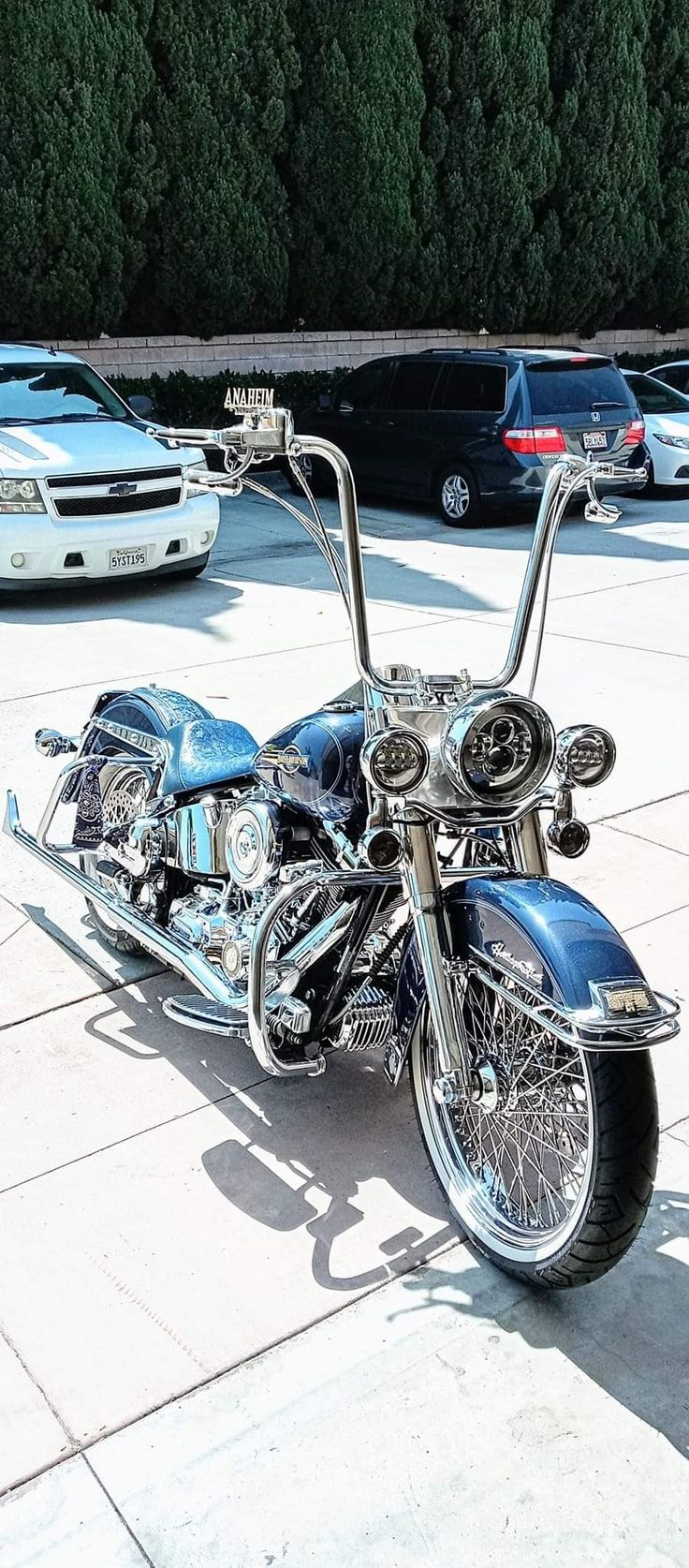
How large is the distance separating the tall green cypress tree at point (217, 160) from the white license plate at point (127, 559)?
27.4 ft

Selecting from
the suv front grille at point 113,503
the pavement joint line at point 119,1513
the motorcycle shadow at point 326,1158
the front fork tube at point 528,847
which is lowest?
the pavement joint line at point 119,1513

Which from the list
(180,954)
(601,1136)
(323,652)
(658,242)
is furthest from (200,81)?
(601,1136)

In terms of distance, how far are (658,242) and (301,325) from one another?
638cm

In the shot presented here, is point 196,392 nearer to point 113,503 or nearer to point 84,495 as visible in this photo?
point 113,503

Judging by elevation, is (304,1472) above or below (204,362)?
below

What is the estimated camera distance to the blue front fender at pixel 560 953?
8.80 feet

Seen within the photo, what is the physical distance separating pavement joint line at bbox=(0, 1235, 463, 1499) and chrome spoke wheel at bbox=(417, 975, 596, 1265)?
0.13 meters

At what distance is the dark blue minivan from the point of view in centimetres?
1285

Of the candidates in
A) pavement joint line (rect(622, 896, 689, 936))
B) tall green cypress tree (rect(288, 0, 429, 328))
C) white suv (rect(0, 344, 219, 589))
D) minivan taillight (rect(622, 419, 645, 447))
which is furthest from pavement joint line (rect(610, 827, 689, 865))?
tall green cypress tree (rect(288, 0, 429, 328))

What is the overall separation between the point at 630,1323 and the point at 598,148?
20585mm

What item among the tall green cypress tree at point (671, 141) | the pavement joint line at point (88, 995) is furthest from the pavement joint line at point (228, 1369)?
the tall green cypress tree at point (671, 141)

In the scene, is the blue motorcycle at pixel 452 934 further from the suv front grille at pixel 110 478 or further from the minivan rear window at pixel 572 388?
the minivan rear window at pixel 572 388

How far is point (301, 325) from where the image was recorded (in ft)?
62.6

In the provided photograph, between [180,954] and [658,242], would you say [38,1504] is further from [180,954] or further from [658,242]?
[658,242]
